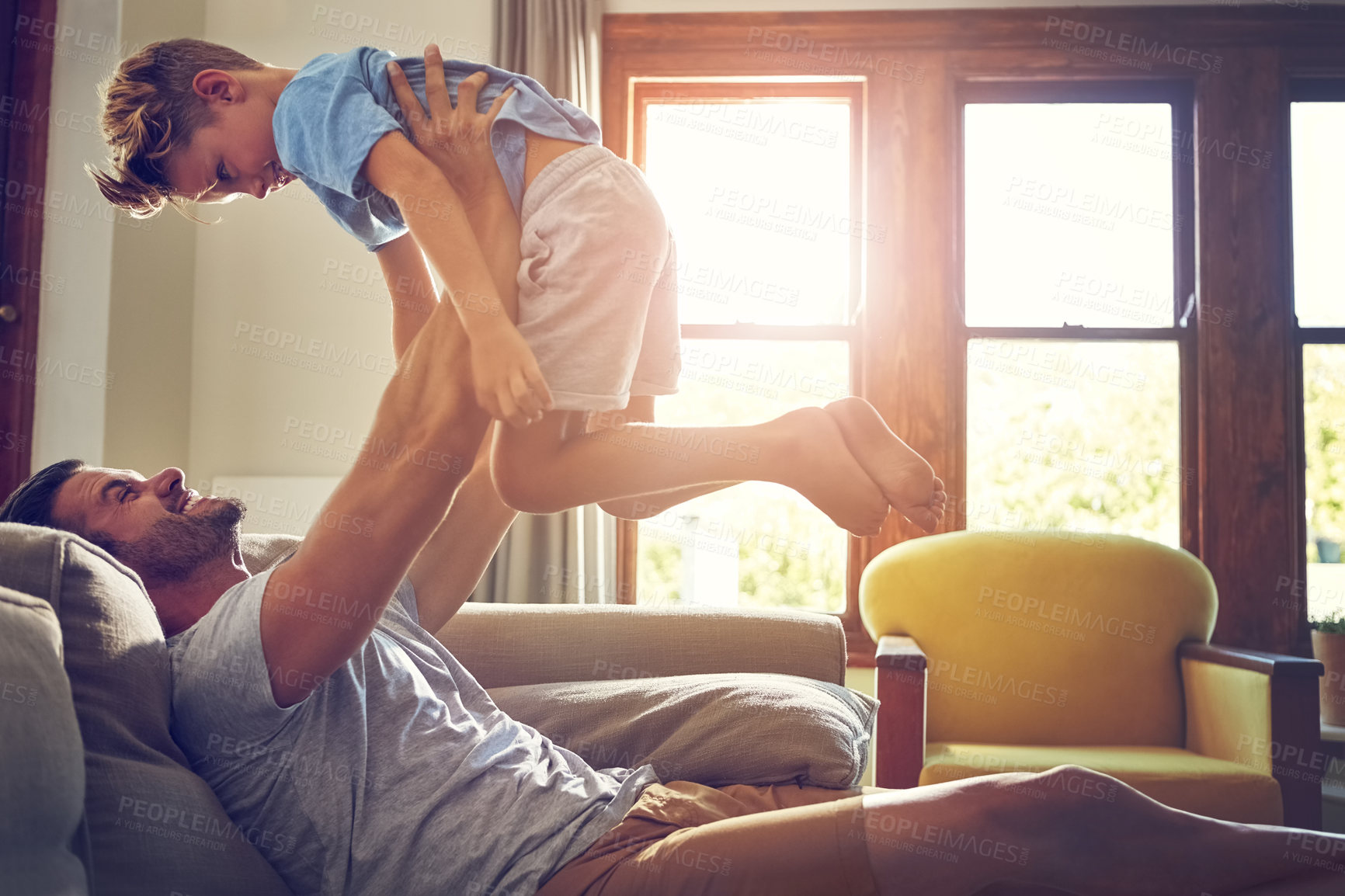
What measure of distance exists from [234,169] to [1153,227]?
284 centimetres

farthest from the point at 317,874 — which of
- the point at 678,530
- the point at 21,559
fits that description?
the point at 678,530

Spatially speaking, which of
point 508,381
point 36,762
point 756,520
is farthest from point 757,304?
point 36,762

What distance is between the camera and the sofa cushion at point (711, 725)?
1.37m

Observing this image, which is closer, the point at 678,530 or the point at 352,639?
the point at 352,639

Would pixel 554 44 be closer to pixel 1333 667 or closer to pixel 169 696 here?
pixel 169 696

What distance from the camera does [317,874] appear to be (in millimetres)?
1123

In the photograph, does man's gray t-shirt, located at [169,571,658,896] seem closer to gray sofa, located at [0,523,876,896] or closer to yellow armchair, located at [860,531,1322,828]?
gray sofa, located at [0,523,876,896]

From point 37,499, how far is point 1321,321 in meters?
3.49

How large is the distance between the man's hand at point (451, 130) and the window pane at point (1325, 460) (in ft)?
9.50

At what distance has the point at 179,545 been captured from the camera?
4.27 ft

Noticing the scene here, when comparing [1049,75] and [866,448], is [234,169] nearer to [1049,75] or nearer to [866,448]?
[866,448]

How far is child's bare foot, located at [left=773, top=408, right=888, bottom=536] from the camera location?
1349 millimetres

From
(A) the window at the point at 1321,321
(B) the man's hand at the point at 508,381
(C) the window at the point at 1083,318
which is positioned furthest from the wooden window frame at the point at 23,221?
(A) the window at the point at 1321,321

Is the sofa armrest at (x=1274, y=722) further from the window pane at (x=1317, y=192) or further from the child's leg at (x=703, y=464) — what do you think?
the window pane at (x=1317, y=192)
